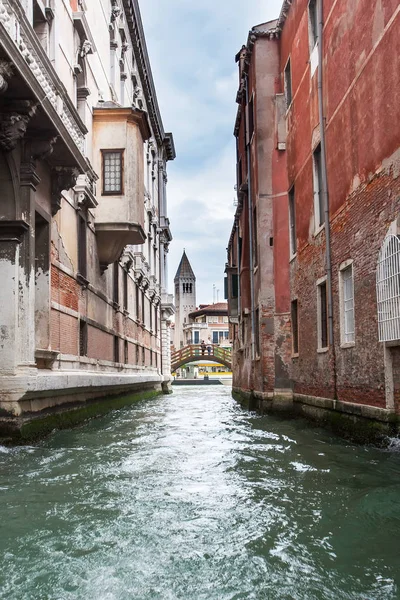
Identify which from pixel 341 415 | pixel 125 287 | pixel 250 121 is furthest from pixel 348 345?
pixel 125 287

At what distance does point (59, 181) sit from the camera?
10.9m

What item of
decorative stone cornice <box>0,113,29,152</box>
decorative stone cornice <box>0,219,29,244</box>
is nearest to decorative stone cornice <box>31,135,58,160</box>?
decorative stone cornice <box>0,113,29,152</box>

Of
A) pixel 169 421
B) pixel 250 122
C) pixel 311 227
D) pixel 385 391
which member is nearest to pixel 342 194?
pixel 311 227

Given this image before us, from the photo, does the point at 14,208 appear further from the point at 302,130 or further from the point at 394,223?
the point at 302,130

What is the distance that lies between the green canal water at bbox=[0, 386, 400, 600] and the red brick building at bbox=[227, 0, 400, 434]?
183 centimetres

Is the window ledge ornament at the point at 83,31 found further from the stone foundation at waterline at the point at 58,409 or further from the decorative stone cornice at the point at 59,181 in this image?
the stone foundation at waterline at the point at 58,409

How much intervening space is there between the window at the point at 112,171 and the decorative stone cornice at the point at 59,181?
4470 mm

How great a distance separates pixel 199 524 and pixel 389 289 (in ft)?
14.0

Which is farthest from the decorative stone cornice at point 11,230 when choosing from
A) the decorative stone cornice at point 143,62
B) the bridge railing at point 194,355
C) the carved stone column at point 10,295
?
the bridge railing at point 194,355

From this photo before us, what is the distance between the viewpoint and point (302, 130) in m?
12.8

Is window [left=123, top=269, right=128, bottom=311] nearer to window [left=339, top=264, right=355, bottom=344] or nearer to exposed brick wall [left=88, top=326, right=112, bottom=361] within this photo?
exposed brick wall [left=88, top=326, right=112, bottom=361]

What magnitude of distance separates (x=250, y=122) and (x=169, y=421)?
345 inches

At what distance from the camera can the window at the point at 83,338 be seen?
13562 millimetres

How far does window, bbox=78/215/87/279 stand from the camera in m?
13.6
